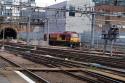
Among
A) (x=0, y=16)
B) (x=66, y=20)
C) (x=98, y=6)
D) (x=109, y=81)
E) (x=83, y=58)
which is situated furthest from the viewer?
(x=98, y=6)

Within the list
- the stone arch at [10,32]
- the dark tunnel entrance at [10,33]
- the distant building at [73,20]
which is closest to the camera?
the distant building at [73,20]

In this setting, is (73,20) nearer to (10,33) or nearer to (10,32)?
(10,32)

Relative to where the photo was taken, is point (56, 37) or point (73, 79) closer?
point (73, 79)

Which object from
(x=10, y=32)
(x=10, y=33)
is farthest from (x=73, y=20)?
(x=10, y=33)

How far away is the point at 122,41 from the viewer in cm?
6431

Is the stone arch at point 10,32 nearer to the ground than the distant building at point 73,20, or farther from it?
nearer to the ground

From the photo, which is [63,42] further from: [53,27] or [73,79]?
[73,79]

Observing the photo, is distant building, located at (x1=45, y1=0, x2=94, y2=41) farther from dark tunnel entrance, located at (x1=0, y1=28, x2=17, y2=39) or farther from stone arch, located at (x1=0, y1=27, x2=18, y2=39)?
dark tunnel entrance, located at (x1=0, y1=28, x2=17, y2=39)

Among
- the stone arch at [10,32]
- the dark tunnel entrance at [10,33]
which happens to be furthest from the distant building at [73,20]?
the dark tunnel entrance at [10,33]

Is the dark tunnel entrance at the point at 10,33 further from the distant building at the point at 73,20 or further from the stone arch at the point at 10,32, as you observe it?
the distant building at the point at 73,20

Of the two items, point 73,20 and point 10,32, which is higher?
point 73,20

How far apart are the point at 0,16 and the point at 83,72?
59487mm

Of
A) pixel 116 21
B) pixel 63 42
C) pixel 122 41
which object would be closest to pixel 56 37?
pixel 63 42

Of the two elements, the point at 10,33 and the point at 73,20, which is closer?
the point at 73,20
